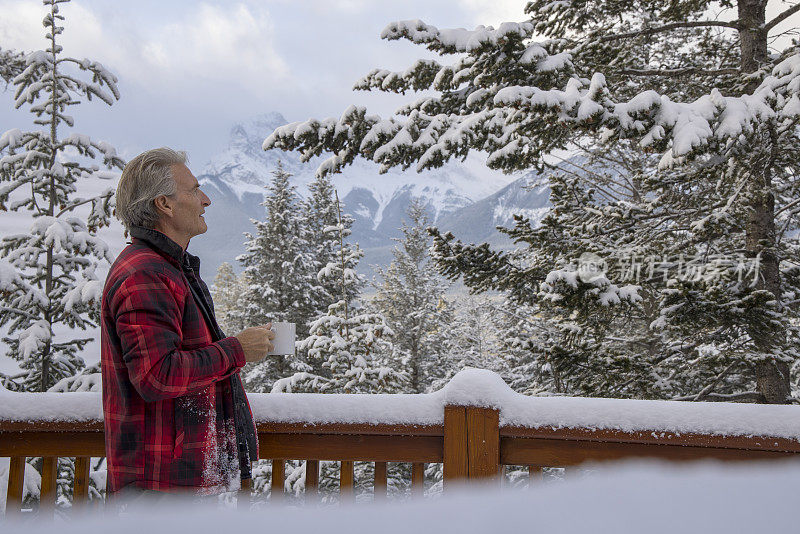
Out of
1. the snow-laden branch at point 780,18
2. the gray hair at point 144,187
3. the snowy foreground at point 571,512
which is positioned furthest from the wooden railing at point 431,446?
the snow-laden branch at point 780,18

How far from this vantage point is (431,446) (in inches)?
84.1

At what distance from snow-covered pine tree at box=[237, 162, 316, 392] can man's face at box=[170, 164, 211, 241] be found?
18537 millimetres

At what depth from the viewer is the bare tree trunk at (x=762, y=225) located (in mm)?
6148

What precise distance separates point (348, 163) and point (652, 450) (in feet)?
16.4

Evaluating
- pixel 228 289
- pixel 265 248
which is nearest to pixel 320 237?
pixel 265 248

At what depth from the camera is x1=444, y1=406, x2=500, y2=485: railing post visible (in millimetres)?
2061

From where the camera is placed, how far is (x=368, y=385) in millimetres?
12359

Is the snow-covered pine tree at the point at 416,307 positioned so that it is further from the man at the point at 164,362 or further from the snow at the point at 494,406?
the man at the point at 164,362

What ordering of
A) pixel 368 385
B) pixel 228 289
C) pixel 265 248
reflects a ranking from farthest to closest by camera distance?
pixel 228 289 → pixel 265 248 → pixel 368 385

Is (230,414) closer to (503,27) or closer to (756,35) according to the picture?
(503,27)

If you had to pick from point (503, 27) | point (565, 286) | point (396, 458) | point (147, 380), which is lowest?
point (396, 458)

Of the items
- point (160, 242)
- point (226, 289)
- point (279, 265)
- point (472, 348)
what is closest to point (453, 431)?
point (160, 242)

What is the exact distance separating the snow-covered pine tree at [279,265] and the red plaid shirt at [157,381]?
18714 millimetres

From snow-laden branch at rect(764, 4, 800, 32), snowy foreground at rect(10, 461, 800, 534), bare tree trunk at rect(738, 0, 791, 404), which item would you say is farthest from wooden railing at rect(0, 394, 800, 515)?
snow-laden branch at rect(764, 4, 800, 32)
